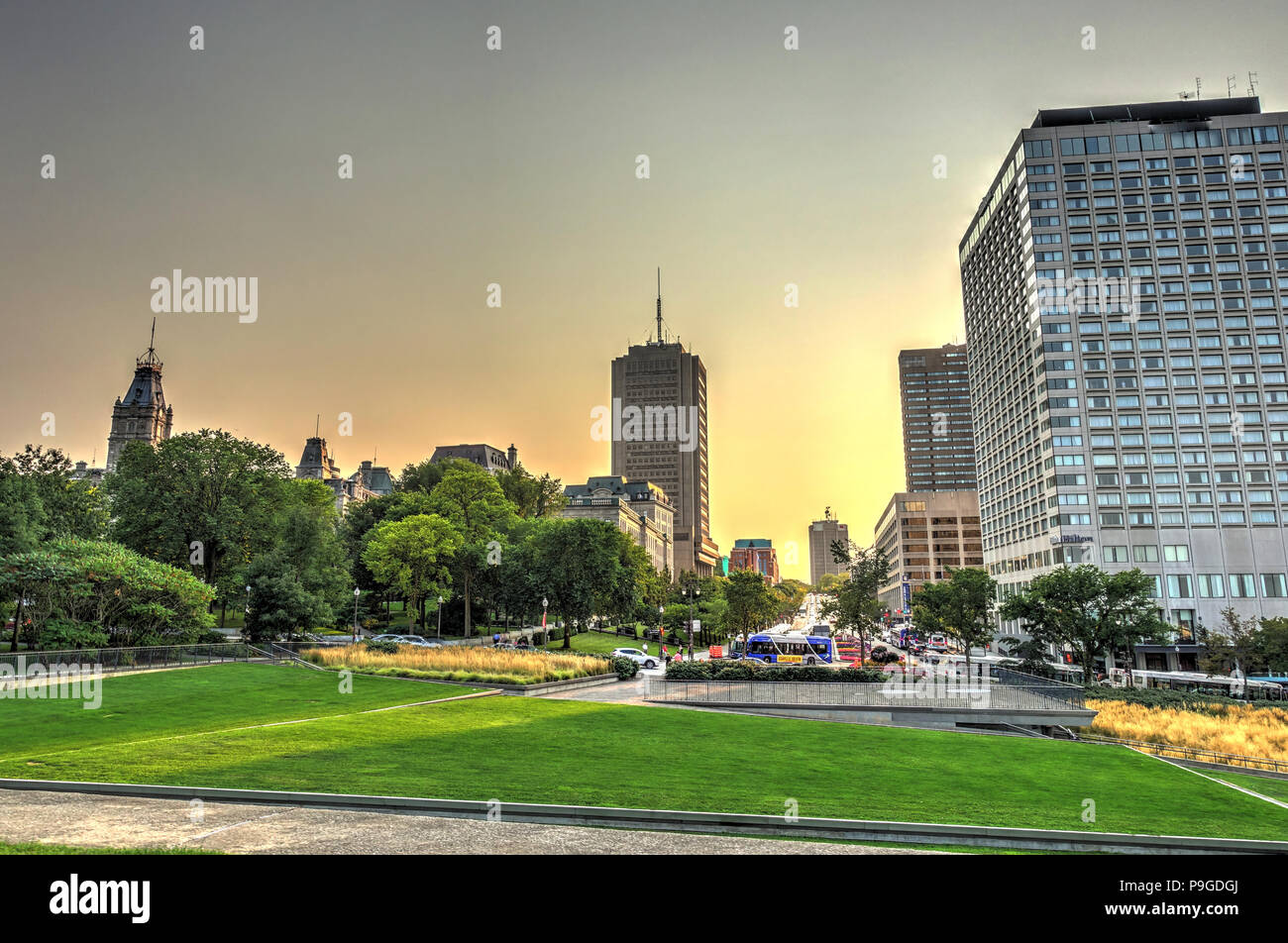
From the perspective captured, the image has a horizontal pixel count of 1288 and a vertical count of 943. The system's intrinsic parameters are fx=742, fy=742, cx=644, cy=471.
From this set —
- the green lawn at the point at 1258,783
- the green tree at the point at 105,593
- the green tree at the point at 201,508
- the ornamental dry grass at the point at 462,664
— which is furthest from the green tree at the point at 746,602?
the green lawn at the point at 1258,783

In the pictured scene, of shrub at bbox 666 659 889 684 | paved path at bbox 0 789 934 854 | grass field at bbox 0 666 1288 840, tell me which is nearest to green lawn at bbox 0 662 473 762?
grass field at bbox 0 666 1288 840

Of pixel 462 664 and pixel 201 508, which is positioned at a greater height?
pixel 201 508

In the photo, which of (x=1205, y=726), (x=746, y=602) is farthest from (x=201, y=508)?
(x=1205, y=726)

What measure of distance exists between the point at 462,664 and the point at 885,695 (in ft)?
70.1

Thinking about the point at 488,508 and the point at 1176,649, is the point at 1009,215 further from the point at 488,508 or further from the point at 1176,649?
the point at 488,508

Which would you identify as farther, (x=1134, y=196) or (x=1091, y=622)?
(x=1134, y=196)

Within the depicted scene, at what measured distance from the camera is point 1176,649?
84.2 metres

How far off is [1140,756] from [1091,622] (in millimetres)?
35827

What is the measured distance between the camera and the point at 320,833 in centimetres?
→ 1080

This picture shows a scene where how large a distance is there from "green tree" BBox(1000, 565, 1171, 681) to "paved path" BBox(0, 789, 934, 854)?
51146mm

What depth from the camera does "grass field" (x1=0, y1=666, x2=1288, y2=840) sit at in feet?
47.7

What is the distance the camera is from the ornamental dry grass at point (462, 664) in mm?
37000

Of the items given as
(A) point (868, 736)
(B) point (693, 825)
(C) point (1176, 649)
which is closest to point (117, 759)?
(B) point (693, 825)

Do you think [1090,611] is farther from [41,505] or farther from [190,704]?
[41,505]
